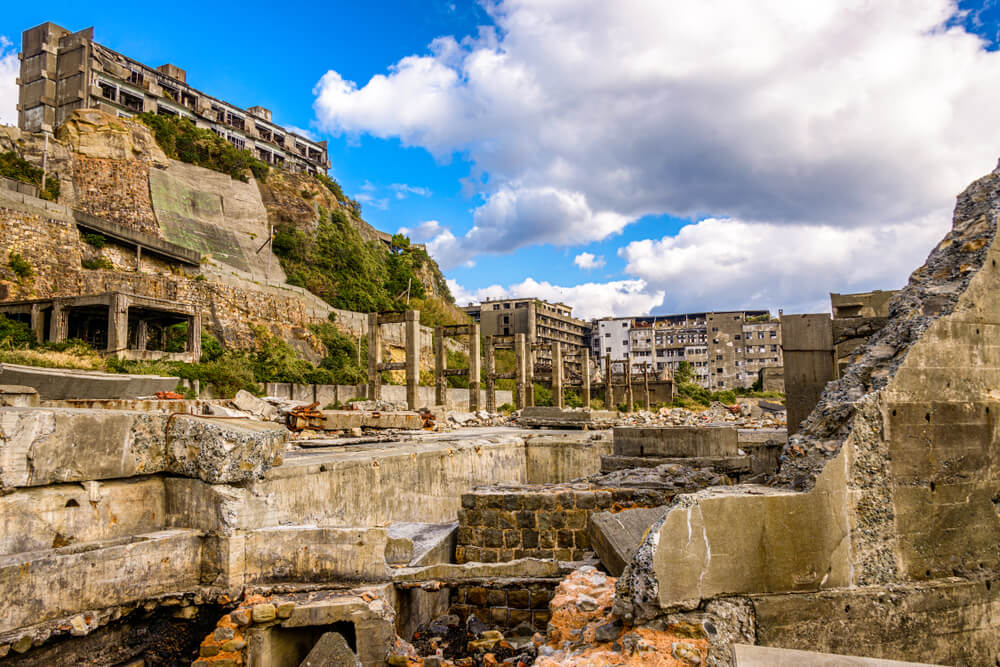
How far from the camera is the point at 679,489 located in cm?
863

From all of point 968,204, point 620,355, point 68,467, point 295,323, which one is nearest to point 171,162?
point 295,323

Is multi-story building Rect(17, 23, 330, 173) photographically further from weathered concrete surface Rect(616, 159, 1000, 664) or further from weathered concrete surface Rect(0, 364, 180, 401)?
weathered concrete surface Rect(616, 159, 1000, 664)

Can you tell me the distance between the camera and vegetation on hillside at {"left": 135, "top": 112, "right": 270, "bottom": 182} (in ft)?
138

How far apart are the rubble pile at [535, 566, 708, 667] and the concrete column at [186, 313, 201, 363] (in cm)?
2426

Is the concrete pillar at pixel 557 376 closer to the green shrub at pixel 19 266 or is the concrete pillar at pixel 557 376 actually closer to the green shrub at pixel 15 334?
the green shrub at pixel 15 334

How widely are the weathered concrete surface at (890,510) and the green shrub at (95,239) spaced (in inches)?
1226

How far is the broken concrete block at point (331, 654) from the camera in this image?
4535 millimetres

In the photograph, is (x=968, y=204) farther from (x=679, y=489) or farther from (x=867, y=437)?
(x=679, y=489)

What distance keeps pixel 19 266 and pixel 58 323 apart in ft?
14.4

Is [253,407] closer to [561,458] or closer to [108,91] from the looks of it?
[561,458]

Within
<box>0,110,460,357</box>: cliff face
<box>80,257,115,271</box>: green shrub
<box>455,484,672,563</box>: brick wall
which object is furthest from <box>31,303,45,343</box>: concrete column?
<box>455,484,672,563</box>: brick wall

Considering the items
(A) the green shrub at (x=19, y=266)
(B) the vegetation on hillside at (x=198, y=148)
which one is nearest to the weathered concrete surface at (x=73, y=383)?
(A) the green shrub at (x=19, y=266)

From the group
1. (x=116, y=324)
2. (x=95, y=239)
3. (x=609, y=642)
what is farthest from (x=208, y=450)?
(x=95, y=239)

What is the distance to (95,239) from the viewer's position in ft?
92.1
